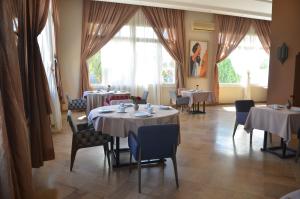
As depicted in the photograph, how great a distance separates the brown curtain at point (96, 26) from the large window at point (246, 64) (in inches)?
180

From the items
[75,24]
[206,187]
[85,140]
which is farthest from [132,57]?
[206,187]

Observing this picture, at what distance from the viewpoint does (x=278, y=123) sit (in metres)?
4.07

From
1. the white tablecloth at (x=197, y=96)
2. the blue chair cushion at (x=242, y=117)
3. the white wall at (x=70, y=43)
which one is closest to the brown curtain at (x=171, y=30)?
the white tablecloth at (x=197, y=96)

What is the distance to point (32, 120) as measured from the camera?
118 inches

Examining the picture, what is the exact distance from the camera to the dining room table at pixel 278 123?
12.8ft

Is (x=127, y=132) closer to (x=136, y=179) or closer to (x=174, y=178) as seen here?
(x=136, y=179)

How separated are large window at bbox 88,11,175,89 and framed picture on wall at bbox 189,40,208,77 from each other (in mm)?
1171

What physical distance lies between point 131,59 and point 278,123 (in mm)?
5555

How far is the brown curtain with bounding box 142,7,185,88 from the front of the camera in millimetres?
8636

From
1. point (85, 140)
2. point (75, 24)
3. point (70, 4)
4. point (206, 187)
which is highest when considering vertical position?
point (70, 4)

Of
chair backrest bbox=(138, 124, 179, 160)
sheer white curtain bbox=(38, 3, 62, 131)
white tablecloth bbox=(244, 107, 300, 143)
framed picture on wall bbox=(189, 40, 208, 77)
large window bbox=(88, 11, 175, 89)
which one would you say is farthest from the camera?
framed picture on wall bbox=(189, 40, 208, 77)

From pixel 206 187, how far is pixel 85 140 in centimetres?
171

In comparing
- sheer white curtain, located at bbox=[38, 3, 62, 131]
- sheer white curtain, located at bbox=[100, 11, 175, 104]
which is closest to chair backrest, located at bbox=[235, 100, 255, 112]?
sheer white curtain, located at bbox=[38, 3, 62, 131]

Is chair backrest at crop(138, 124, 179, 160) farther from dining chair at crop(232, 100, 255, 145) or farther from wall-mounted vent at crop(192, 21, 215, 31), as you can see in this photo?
wall-mounted vent at crop(192, 21, 215, 31)
